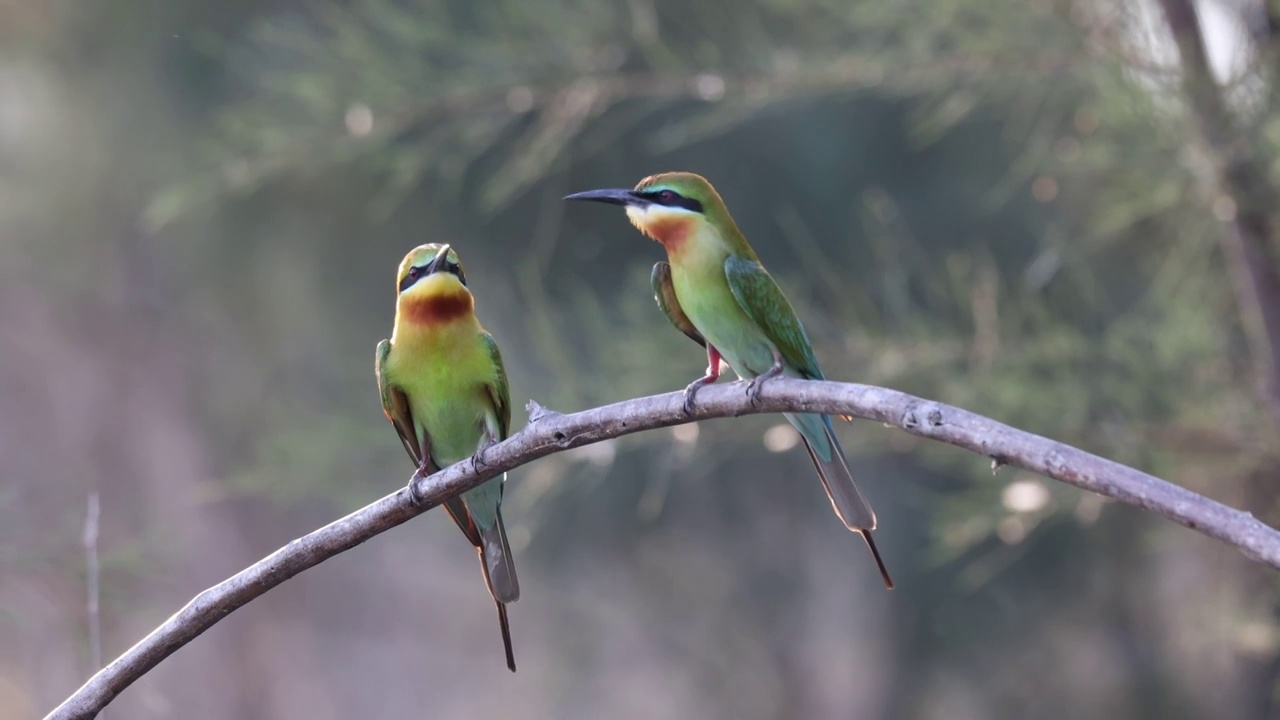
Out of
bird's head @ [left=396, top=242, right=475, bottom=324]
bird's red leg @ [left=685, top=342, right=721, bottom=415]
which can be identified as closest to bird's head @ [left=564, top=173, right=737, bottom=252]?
bird's red leg @ [left=685, top=342, right=721, bottom=415]

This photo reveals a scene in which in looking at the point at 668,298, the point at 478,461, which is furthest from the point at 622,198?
the point at 478,461

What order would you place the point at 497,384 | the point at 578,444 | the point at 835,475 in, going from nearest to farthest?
the point at 578,444 < the point at 835,475 < the point at 497,384

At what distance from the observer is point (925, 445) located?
3414 mm

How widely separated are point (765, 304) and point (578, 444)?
2.18 feet

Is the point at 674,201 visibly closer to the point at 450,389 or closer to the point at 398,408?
the point at 450,389

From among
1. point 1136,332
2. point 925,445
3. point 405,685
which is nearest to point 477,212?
point 925,445

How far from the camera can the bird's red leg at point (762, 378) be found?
131cm

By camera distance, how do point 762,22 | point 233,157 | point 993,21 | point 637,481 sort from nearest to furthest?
point 993,21 < point 233,157 < point 762,22 < point 637,481

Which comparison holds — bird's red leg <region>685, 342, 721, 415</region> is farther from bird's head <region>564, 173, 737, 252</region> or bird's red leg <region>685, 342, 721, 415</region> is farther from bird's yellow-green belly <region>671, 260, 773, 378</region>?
bird's head <region>564, 173, 737, 252</region>

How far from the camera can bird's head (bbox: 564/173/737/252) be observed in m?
1.97

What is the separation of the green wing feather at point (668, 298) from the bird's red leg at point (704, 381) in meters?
0.05

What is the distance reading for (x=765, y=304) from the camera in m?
1.94

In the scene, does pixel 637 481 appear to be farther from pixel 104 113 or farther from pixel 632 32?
pixel 632 32

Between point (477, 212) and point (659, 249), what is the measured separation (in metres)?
0.90
